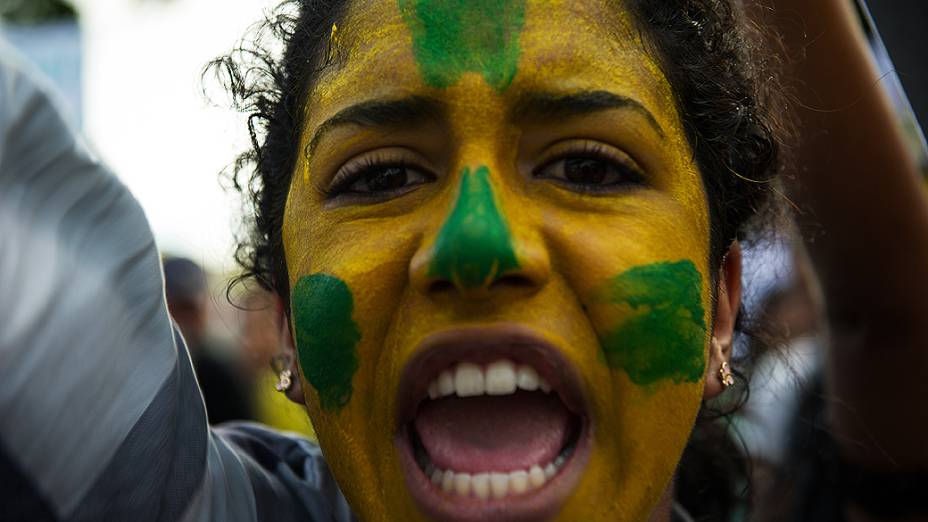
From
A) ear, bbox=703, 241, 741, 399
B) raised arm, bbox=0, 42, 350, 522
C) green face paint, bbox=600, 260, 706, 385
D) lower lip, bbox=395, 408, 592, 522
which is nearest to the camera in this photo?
raised arm, bbox=0, 42, 350, 522

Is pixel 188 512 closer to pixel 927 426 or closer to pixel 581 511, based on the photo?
pixel 581 511

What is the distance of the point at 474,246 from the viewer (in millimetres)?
1384

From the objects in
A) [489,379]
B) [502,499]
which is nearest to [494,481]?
[502,499]

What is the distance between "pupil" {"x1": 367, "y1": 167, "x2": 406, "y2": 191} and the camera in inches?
64.5

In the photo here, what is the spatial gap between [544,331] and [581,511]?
292 mm

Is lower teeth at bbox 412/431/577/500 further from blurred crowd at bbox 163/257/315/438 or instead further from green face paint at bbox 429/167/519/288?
blurred crowd at bbox 163/257/315/438

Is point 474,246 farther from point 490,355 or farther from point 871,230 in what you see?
point 871,230

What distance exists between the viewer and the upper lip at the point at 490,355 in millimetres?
1414

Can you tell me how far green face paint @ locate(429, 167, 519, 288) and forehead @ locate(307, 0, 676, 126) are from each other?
0.76ft

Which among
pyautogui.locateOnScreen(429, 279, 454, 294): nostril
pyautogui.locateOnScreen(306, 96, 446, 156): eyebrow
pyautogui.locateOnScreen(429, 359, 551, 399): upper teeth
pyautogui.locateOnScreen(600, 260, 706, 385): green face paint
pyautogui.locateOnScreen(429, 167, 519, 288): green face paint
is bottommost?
pyautogui.locateOnScreen(600, 260, 706, 385): green face paint

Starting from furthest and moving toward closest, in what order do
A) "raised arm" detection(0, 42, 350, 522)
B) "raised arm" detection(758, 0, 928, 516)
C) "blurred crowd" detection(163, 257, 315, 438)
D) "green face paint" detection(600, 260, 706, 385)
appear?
"blurred crowd" detection(163, 257, 315, 438) < "raised arm" detection(758, 0, 928, 516) < "green face paint" detection(600, 260, 706, 385) < "raised arm" detection(0, 42, 350, 522)

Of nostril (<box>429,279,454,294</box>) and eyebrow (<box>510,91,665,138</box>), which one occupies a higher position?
eyebrow (<box>510,91,665,138</box>)

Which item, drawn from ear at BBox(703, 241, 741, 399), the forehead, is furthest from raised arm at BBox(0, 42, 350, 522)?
ear at BBox(703, 241, 741, 399)

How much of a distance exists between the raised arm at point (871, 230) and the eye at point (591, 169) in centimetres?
101
